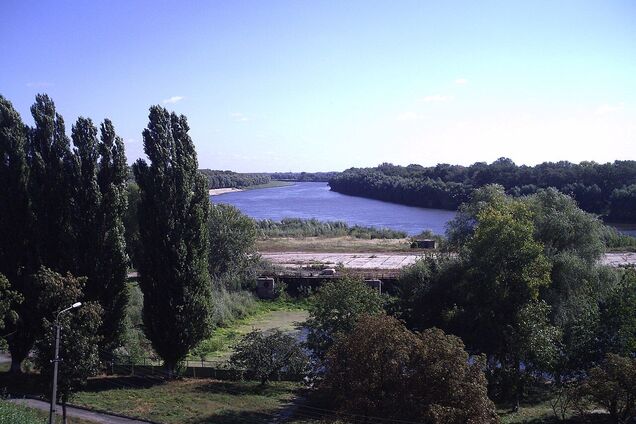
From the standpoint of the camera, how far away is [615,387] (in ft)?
63.1

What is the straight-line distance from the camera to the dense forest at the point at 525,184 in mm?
91438

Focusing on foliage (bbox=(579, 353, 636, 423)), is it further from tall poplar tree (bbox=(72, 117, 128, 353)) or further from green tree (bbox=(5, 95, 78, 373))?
green tree (bbox=(5, 95, 78, 373))

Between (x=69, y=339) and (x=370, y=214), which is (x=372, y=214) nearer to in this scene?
(x=370, y=214)

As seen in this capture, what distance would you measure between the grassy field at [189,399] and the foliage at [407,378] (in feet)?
18.4

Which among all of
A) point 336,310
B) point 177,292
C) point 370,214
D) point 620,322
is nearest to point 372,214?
point 370,214

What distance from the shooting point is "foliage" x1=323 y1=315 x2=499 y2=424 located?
1647cm

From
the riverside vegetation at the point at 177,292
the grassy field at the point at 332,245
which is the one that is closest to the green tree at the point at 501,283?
the riverside vegetation at the point at 177,292

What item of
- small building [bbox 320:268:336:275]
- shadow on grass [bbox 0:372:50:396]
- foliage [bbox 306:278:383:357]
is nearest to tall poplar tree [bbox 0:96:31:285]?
shadow on grass [bbox 0:372:50:396]

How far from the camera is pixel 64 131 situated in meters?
26.1

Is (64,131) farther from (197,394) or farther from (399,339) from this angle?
(399,339)

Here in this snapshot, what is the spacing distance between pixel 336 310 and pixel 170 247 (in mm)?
7779

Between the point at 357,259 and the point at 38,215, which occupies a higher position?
the point at 38,215

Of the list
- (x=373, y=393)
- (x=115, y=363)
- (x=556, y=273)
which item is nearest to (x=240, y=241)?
(x=115, y=363)

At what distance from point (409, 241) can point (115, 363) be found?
5406cm
